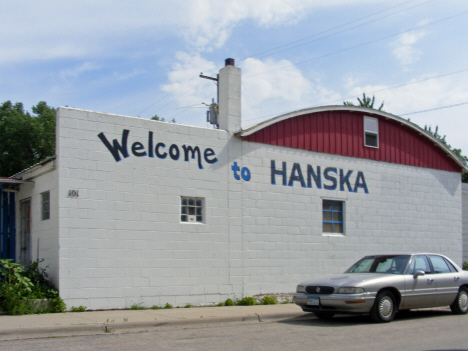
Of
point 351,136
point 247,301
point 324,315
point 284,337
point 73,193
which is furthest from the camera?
point 351,136

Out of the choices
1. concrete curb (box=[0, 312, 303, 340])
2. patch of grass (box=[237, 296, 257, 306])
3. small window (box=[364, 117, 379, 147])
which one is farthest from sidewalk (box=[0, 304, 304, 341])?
small window (box=[364, 117, 379, 147])

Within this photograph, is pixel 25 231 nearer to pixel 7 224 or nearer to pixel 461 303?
pixel 7 224

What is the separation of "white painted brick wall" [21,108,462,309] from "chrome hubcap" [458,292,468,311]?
14.9 ft

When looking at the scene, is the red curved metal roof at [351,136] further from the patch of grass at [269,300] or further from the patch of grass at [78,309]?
the patch of grass at [78,309]

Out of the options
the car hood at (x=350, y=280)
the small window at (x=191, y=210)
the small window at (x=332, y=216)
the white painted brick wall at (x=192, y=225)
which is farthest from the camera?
the small window at (x=332, y=216)

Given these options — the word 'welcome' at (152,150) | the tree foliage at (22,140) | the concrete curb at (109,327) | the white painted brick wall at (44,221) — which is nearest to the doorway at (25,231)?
the white painted brick wall at (44,221)

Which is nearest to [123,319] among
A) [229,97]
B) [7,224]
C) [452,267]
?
[7,224]

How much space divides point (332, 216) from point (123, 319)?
831cm

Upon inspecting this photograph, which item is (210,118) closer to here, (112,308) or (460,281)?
(112,308)

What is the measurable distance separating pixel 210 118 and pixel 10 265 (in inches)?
335

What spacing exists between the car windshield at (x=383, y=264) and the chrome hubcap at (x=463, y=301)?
5.88 feet

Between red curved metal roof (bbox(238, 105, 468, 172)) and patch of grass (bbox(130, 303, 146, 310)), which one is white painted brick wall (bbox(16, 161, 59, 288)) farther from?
red curved metal roof (bbox(238, 105, 468, 172))

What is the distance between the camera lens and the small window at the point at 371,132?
18.2 metres

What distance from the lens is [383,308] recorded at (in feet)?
35.8
